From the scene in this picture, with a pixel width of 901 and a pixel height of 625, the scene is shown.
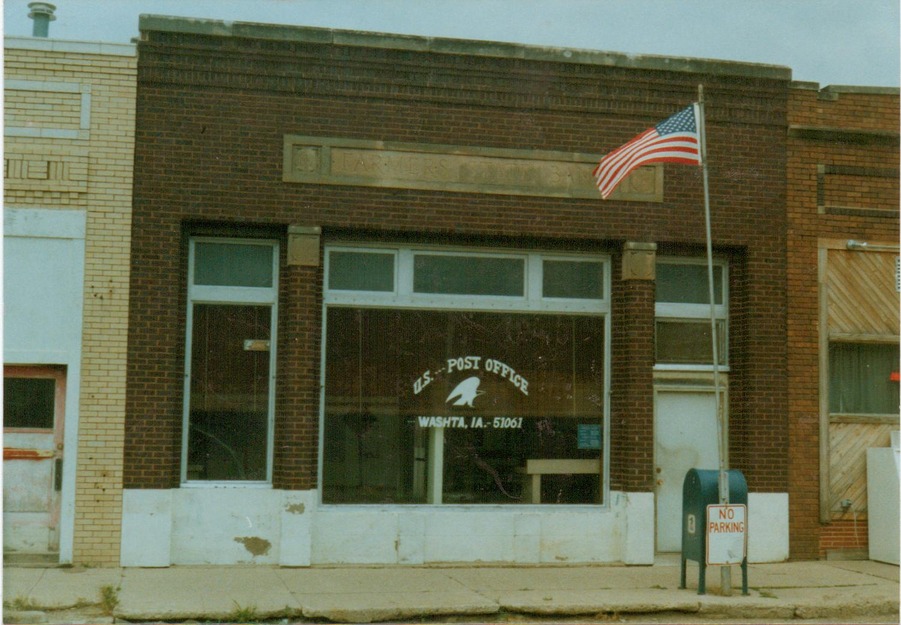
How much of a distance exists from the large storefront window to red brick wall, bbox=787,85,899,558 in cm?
238

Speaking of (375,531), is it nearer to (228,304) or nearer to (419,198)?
(228,304)

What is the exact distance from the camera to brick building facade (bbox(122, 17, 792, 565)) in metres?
11.0

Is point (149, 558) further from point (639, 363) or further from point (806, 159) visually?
point (806, 159)

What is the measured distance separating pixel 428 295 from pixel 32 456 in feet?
15.1

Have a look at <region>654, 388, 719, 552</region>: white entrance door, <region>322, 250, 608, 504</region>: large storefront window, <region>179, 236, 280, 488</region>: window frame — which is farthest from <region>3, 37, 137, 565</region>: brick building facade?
<region>654, 388, 719, 552</region>: white entrance door

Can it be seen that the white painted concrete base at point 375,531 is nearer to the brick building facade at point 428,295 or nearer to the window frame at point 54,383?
the brick building facade at point 428,295

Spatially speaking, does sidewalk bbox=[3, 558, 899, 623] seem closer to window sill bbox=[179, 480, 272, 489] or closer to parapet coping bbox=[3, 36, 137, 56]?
window sill bbox=[179, 480, 272, 489]

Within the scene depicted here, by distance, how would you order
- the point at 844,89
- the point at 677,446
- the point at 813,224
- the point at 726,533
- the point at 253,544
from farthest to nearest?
the point at 844,89, the point at 813,224, the point at 677,446, the point at 253,544, the point at 726,533

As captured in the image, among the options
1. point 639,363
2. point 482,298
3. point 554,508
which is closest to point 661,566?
point 554,508

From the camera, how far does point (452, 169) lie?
11.6 metres

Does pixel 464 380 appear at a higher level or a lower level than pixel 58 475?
higher

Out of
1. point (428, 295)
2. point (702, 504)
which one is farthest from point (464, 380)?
point (702, 504)

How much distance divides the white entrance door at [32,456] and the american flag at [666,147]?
6.36 metres

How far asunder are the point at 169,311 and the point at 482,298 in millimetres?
3509
